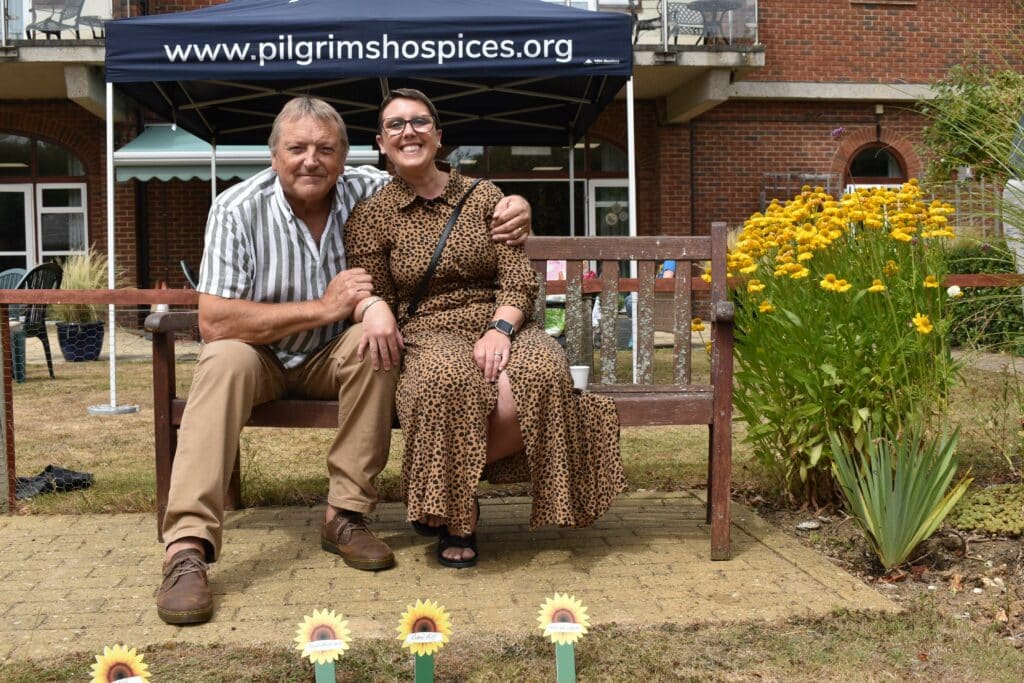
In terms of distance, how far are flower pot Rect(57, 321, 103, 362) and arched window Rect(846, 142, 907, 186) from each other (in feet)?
38.4

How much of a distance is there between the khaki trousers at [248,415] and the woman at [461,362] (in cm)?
11

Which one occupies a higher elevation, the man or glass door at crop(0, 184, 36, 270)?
glass door at crop(0, 184, 36, 270)

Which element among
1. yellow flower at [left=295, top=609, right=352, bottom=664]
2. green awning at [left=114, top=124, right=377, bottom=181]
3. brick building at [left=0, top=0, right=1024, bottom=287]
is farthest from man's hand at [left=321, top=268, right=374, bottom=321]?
brick building at [left=0, top=0, right=1024, bottom=287]

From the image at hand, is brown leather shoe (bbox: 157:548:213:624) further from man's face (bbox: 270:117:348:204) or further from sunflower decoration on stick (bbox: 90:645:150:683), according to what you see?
man's face (bbox: 270:117:348:204)

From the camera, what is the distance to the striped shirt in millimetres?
3273

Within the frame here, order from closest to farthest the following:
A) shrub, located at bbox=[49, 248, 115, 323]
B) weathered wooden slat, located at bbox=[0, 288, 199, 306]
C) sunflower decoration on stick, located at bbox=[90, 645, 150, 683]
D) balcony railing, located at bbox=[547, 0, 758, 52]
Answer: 1. sunflower decoration on stick, located at bbox=[90, 645, 150, 683]
2. weathered wooden slat, located at bbox=[0, 288, 199, 306]
3. shrub, located at bbox=[49, 248, 115, 323]
4. balcony railing, located at bbox=[547, 0, 758, 52]

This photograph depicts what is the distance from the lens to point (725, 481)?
133 inches

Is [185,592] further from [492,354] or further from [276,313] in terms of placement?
[492,354]

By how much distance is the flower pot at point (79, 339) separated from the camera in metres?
10.6

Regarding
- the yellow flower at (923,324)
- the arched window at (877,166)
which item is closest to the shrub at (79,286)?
the yellow flower at (923,324)

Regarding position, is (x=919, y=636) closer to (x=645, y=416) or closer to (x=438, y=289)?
(x=645, y=416)

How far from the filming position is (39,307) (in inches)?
354

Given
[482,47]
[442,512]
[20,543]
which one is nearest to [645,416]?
[442,512]

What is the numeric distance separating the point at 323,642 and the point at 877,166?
16692 mm
